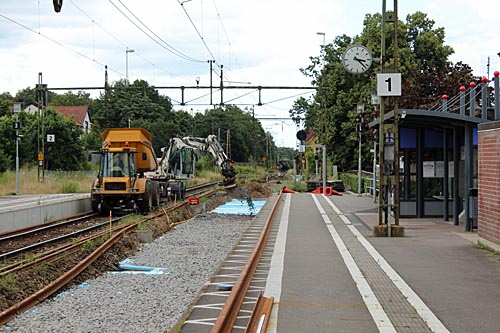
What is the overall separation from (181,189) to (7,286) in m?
26.2

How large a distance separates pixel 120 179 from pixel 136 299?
667 inches

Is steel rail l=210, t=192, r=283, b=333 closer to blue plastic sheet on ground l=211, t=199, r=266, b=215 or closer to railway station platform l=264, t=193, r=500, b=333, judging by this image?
railway station platform l=264, t=193, r=500, b=333

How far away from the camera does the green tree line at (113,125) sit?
6041 cm

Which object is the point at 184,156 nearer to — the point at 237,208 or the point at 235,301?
the point at 237,208

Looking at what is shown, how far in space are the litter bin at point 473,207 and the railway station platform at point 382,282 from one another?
49cm

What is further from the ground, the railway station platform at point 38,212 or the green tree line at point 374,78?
the green tree line at point 374,78

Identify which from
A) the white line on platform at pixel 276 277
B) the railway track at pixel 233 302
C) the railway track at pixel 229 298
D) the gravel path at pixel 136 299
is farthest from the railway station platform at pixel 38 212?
the railway track at pixel 233 302

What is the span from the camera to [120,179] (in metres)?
26.6

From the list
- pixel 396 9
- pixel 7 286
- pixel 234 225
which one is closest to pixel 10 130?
pixel 234 225

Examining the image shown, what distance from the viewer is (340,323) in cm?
813

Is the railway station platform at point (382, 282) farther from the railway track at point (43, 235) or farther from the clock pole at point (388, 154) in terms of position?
the railway track at point (43, 235)

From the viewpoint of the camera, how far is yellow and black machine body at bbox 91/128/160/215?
26.5 m

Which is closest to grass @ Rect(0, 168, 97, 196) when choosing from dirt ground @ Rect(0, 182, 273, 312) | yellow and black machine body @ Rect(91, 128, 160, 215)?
yellow and black machine body @ Rect(91, 128, 160, 215)

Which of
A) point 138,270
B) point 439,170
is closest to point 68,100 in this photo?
point 439,170
